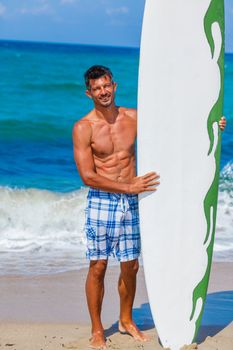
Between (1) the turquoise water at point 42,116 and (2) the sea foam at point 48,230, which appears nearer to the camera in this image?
(2) the sea foam at point 48,230

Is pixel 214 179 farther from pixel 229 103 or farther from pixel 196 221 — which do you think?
pixel 229 103

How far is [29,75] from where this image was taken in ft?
86.0

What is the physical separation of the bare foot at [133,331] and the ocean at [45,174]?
1.79 metres

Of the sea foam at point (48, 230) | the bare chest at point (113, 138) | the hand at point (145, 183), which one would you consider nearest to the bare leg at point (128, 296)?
the hand at point (145, 183)

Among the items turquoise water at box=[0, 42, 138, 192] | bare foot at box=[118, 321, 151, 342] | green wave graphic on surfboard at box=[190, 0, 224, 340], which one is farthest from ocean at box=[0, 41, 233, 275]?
green wave graphic on surfboard at box=[190, 0, 224, 340]

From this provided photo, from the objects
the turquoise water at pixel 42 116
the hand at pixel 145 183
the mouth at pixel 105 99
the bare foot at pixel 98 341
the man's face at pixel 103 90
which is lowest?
the bare foot at pixel 98 341

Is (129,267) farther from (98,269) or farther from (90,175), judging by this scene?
(90,175)

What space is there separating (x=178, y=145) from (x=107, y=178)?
1.23 ft

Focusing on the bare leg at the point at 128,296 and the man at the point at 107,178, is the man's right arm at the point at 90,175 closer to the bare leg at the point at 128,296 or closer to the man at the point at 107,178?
the man at the point at 107,178

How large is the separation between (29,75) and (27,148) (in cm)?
1127

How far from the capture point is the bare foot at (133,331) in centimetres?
469

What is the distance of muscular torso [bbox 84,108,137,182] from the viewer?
4.41 m

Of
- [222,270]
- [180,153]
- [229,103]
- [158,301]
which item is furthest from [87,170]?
[229,103]

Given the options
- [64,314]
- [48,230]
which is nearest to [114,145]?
[64,314]
